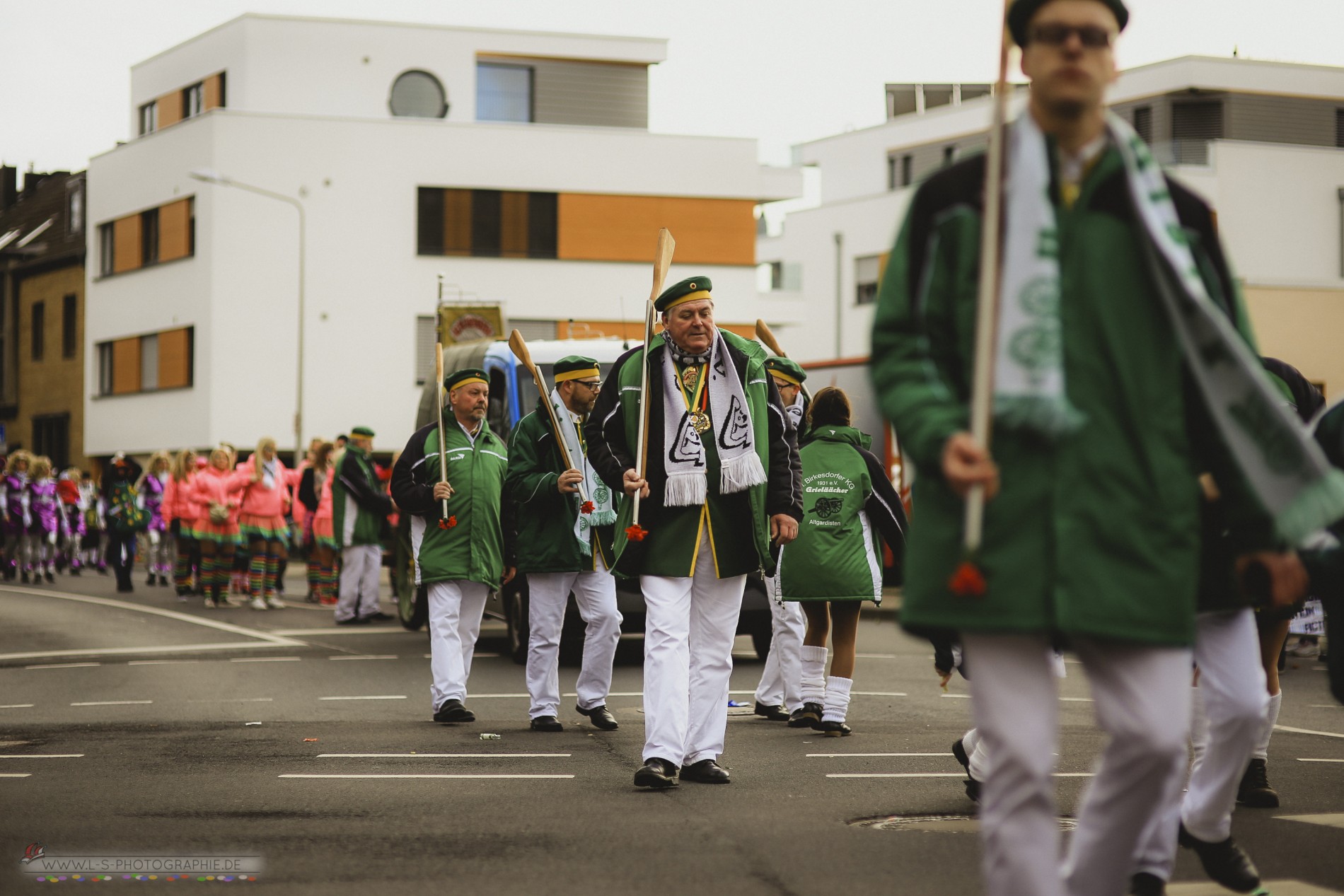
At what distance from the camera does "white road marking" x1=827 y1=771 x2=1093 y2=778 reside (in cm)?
794

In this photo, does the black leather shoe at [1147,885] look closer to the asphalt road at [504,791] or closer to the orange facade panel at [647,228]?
the asphalt road at [504,791]

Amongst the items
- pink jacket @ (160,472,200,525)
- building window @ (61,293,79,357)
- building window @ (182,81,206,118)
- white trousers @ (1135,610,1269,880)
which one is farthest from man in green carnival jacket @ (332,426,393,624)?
building window @ (61,293,79,357)

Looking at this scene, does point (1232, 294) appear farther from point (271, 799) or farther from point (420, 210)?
point (420, 210)

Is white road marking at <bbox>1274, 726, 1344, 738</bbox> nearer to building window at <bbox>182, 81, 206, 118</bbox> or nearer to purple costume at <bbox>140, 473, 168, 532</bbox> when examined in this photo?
purple costume at <bbox>140, 473, 168, 532</bbox>

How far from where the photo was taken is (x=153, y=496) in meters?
27.7

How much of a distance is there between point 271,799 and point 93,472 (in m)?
43.0

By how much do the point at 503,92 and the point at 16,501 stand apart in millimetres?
22039

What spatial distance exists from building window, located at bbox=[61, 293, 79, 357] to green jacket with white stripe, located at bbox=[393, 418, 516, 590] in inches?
1627

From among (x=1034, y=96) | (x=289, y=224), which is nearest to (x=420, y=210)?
(x=289, y=224)

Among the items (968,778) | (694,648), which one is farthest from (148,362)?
(968,778)

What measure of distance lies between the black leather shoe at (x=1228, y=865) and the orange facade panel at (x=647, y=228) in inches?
1510

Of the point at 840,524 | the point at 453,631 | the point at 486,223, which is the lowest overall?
the point at 453,631

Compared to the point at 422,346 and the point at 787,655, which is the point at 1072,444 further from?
the point at 422,346

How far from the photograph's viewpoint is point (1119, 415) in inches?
147
